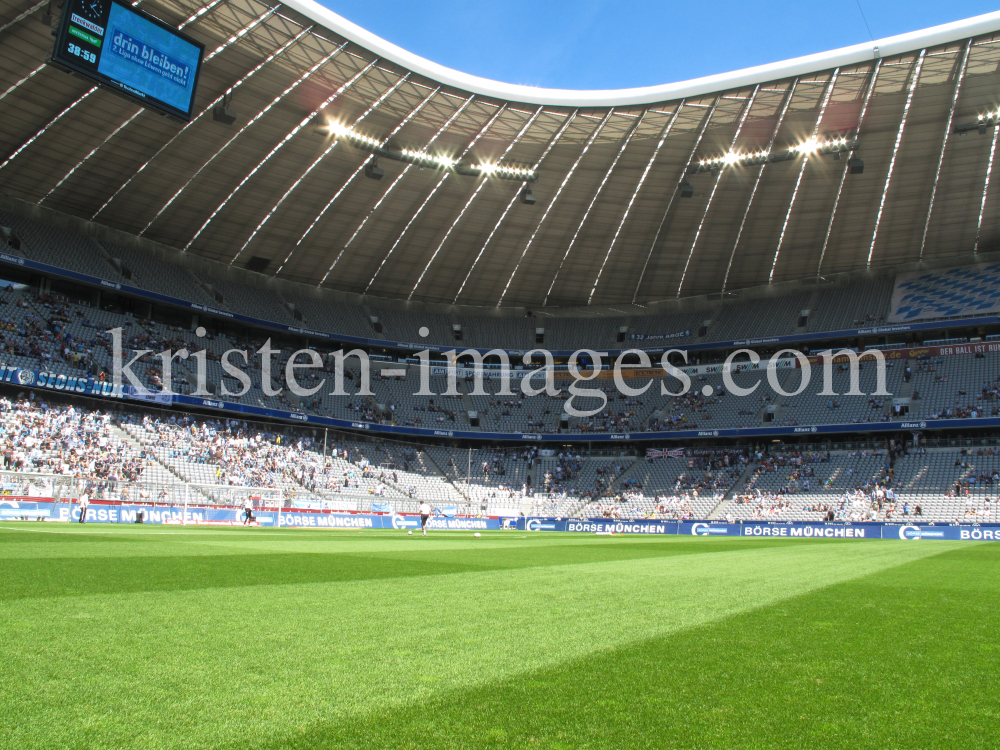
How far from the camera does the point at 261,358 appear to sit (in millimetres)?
56031

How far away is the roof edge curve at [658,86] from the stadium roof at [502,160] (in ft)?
0.32

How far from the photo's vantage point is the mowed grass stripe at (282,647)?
3557 millimetres

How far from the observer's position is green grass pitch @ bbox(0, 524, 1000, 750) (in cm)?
348

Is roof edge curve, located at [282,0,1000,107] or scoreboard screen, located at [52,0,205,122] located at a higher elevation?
roof edge curve, located at [282,0,1000,107]

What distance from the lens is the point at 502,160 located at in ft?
147

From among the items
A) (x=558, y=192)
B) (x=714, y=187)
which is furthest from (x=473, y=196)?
(x=714, y=187)

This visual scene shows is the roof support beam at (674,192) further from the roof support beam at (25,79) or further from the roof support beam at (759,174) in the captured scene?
the roof support beam at (25,79)

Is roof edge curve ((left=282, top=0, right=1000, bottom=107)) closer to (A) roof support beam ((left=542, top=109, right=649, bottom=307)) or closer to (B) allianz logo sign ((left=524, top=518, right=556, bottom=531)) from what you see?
(A) roof support beam ((left=542, top=109, right=649, bottom=307))

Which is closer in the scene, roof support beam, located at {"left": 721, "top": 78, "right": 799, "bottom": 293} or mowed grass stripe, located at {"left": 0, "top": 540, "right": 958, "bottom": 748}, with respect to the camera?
mowed grass stripe, located at {"left": 0, "top": 540, "right": 958, "bottom": 748}

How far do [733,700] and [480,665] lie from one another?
5.54 ft

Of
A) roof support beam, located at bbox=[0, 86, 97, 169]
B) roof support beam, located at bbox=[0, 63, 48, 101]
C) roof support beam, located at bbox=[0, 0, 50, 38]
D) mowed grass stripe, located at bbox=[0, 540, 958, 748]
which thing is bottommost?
mowed grass stripe, located at bbox=[0, 540, 958, 748]

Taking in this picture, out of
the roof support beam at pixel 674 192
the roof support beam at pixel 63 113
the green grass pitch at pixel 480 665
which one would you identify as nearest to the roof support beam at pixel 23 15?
the roof support beam at pixel 63 113

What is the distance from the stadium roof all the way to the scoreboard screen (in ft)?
16.9

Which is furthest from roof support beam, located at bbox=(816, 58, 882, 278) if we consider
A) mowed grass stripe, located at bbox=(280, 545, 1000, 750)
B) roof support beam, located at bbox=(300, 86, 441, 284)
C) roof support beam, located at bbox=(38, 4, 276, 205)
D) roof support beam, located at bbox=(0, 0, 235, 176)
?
mowed grass stripe, located at bbox=(280, 545, 1000, 750)
